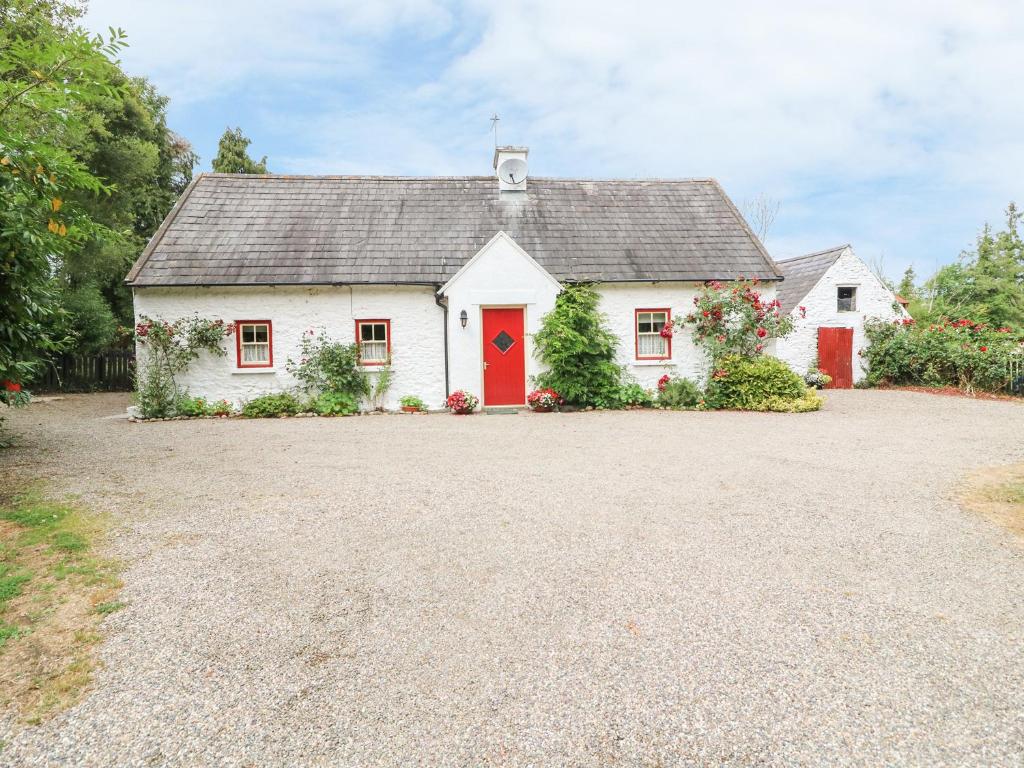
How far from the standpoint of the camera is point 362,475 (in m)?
7.96

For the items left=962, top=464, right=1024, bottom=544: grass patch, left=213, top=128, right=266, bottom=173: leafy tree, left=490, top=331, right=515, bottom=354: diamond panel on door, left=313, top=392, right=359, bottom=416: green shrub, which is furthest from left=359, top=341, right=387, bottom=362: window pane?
left=213, top=128, right=266, bottom=173: leafy tree

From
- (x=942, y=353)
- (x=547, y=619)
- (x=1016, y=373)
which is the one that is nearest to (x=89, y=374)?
(x=547, y=619)

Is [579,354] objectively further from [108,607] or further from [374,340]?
[108,607]

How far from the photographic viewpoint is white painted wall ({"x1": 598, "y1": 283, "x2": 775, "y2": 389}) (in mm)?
15672

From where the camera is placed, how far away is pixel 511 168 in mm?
17906

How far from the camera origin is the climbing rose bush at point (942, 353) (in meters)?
18.1

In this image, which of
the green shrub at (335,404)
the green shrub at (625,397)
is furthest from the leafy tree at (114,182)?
the green shrub at (625,397)

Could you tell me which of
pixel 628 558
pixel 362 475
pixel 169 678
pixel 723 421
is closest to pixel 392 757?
pixel 169 678

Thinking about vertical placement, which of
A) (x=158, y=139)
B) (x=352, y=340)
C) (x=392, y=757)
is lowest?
(x=392, y=757)

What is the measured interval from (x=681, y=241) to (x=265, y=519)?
13949mm

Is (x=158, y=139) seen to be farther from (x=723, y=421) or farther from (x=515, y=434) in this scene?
(x=723, y=421)

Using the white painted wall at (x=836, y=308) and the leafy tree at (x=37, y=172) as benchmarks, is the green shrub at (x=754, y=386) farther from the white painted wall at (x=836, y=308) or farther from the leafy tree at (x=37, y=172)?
the leafy tree at (x=37, y=172)

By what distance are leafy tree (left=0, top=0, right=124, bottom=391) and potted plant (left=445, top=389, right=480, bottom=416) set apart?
27.1ft

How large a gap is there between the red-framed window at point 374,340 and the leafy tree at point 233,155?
917 inches
